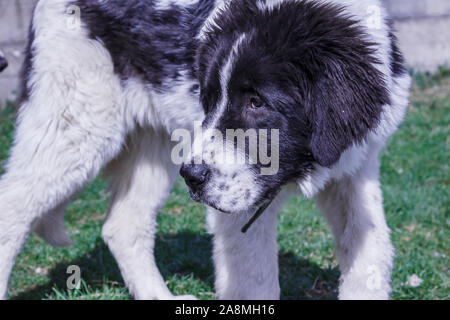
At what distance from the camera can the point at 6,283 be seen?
11.1ft

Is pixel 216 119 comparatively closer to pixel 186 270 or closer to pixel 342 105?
pixel 342 105

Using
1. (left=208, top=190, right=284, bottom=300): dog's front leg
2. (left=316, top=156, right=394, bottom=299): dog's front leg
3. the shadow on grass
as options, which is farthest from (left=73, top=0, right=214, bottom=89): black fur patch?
the shadow on grass

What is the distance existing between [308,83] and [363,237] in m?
0.97

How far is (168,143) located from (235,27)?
4.27 feet

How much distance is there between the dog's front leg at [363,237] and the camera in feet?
10.4

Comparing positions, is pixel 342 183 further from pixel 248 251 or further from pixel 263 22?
pixel 263 22

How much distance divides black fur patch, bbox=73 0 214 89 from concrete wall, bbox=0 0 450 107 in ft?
13.4

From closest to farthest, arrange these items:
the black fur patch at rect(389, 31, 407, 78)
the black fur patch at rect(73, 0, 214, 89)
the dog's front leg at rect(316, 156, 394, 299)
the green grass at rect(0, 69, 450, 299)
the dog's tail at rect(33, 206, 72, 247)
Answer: the black fur patch at rect(389, 31, 407, 78) < the dog's front leg at rect(316, 156, 394, 299) < the black fur patch at rect(73, 0, 214, 89) < the dog's tail at rect(33, 206, 72, 247) < the green grass at rect(0, 69, 450, 299)

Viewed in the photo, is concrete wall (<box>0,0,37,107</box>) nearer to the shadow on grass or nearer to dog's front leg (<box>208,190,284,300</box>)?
the shadow on grass

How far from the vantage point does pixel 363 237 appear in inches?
127

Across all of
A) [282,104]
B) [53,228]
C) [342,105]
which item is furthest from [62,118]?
[342,105]

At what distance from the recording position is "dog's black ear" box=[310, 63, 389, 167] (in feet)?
8.59

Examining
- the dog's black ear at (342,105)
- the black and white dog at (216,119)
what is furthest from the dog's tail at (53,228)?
the dog's black ear at (342,105)
